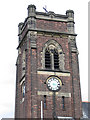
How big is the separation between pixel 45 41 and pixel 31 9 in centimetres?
437

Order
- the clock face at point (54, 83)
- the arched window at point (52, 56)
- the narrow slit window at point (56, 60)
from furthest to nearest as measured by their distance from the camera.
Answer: the narrow slit window at point (56, 60) → the arched window at point (52, 56) → the clock face at point (54, 83)

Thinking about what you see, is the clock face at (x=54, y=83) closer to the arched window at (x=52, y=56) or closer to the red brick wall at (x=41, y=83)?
the red brick wall at (x=41, y=83)

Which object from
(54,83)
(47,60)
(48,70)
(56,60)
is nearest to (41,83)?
(54,83)

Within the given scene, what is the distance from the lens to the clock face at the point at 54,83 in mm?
33750

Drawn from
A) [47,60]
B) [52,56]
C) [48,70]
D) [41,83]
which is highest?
[52,56]

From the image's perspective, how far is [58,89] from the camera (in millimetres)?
33875

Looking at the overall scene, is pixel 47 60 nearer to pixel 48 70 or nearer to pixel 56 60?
pixel 56 60

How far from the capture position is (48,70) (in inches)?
1353

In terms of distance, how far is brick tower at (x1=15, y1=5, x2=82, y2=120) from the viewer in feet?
108

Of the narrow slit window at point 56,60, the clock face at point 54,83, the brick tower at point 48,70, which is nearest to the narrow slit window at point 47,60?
the brick tower at point 48,70

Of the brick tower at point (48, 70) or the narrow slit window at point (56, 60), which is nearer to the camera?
the brick tower at point (48, 70)

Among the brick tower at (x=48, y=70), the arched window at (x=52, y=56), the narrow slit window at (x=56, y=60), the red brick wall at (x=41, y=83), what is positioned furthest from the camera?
the narrow slit window at (x=56, y=60)

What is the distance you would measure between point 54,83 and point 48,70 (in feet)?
5.36

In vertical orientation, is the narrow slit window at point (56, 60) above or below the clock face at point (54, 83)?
above
